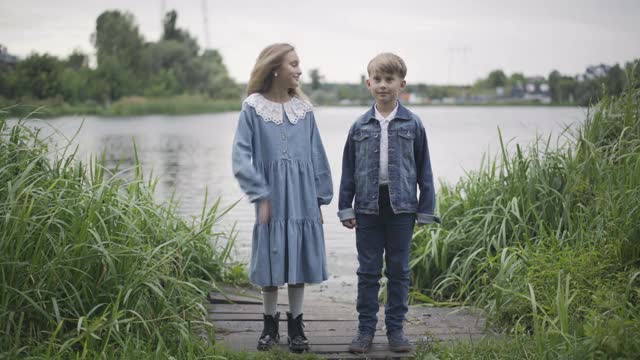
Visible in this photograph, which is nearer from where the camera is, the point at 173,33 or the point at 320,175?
the point at 320,175

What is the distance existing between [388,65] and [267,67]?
66 centimetres

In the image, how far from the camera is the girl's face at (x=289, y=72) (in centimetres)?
404

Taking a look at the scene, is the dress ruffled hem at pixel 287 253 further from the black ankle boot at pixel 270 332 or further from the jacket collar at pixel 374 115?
the jacket collar at pixel 374 115

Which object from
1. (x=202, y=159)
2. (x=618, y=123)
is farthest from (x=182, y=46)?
(x=618, y=123)

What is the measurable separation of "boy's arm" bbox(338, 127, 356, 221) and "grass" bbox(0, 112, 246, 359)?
0.97 metres

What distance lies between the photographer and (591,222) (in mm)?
4801

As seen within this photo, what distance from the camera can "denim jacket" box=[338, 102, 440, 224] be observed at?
396 centimetres

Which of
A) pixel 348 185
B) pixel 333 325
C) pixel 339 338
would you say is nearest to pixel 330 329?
pixel 333 325

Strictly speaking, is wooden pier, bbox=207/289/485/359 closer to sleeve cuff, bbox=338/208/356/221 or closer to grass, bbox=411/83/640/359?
grass, bbox=411/83/640/359

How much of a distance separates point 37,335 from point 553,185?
395 centimetres

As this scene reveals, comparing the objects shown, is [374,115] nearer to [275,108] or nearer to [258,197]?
[275,108]

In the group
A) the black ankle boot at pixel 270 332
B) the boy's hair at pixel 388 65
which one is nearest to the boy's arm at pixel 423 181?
the boy's hair at pixel 388 65

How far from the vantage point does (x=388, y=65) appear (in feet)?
12.9

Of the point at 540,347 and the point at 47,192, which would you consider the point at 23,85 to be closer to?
the point at 47,192
